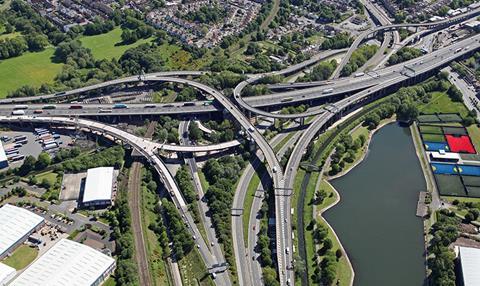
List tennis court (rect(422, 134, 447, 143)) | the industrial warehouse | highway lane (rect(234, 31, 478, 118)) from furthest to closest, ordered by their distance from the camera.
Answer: highway lane (rect(234, 31, 478, 118))
tennis court (rect(422, 134, 447, 143))
the industrial warehouse

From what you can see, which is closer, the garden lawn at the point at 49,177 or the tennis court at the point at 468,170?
the garden lawn at the point at 49,177

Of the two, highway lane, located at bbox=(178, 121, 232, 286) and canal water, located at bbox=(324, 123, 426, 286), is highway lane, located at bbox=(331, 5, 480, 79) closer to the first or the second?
canal water, located at bbox=(324, 123, 426, 286)

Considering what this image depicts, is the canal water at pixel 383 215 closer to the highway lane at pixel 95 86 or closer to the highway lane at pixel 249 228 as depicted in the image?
the highway lane at pixel 249 228

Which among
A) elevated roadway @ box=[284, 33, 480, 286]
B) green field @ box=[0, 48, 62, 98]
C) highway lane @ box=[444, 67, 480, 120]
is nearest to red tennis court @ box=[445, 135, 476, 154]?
highway lane @ box=[444, 67, 480, 120]

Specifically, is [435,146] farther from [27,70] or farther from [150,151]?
[27,70]

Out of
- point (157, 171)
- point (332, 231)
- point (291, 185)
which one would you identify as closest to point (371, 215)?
point (332, 231)

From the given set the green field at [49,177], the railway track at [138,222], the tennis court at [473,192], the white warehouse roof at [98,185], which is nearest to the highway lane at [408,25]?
the tennis court at [473,192]

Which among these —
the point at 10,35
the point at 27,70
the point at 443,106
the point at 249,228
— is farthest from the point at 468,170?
the point at 10,35
